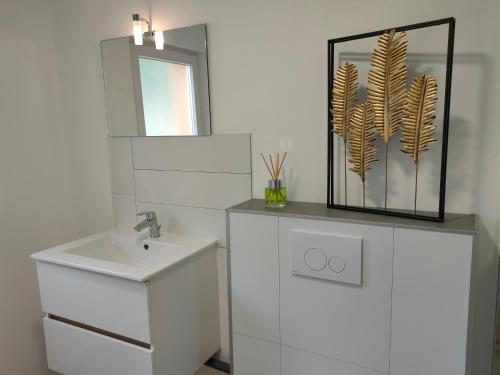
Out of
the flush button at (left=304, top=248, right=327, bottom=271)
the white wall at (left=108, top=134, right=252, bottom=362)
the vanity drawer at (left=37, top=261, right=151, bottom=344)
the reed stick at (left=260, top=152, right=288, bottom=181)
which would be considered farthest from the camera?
the white wall at (left=108, top=134, right=252, bottom=362)

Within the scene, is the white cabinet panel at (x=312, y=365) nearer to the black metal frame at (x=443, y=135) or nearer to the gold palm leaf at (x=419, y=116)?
the black metal frame at (x=443, y=135)

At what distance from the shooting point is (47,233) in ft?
6.95

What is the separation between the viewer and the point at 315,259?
134 centimetres

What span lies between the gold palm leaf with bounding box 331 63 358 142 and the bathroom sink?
81cm

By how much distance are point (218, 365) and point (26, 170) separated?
4.64ft

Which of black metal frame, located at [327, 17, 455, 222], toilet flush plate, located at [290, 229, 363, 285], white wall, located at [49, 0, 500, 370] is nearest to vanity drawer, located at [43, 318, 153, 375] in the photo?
toilet flush plate, located at [290, 229, 363, 285]

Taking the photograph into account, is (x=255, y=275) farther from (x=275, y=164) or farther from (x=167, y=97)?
(x=167, y=97)

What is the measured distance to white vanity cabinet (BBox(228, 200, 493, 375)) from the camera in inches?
45.6

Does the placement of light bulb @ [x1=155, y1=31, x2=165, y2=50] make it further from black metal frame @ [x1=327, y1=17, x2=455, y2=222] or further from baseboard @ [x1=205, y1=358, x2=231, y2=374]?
baseboard @ [x1=205, y1=358, x2=231, y2=374]

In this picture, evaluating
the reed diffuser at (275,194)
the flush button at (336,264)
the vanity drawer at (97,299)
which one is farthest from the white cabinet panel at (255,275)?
the vanity drawer at (97,299)

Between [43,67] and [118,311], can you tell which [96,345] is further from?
[43,67]

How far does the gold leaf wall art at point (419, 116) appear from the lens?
118 cm

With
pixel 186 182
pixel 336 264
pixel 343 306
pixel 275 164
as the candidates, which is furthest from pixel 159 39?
pixel 343 306

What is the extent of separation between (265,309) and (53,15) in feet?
6.38
